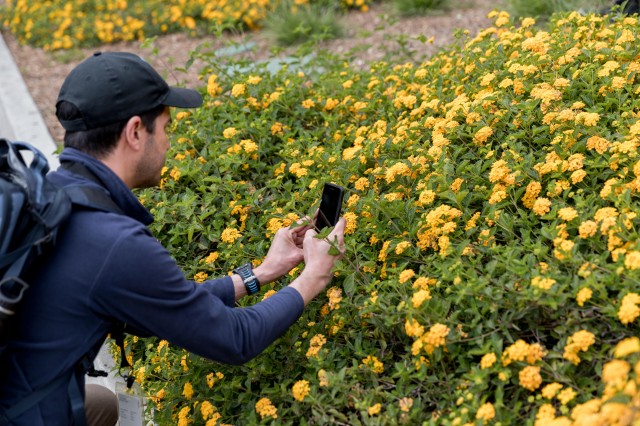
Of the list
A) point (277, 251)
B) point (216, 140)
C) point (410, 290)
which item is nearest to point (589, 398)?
point (410, 290)

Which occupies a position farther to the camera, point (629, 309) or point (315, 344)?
point (315, 344)

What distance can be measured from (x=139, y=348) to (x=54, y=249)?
126 centimetres

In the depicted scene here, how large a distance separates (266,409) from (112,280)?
72 cm

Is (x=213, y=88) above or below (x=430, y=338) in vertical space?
above

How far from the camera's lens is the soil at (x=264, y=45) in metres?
7.15

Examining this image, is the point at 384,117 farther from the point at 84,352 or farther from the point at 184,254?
the point at 84,352

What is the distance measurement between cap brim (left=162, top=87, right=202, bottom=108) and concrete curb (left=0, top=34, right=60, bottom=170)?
11.3 ft

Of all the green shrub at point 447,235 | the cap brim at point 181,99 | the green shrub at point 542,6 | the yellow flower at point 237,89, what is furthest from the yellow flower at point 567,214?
the green shrub at point 542,6

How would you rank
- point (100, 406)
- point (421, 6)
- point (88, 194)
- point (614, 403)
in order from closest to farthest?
point (614, 403) < point (88, 194) < point (100, 406) < point (421, 6)

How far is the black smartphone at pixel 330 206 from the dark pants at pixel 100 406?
1158mm

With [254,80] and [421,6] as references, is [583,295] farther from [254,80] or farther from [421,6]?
[421,6]

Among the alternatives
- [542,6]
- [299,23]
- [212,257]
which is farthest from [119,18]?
[212,257]

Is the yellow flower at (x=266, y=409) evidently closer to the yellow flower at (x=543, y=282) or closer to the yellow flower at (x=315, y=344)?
the yellow flower at (x=315, y=344)

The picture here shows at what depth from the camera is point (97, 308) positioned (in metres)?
2.32
